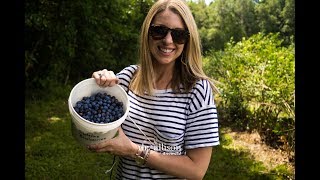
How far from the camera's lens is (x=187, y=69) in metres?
1.73

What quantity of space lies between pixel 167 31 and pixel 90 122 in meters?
0.51

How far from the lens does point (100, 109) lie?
5.17 feet

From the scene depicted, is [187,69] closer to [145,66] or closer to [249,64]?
[145,66]

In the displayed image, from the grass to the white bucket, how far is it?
11.0ft

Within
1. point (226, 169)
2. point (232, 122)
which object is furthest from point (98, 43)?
point (226, 169)

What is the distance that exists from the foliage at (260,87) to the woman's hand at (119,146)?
364 cm

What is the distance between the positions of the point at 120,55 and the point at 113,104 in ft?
34.4

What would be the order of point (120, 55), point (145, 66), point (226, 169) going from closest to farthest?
point (145, 66) → point (226, 169) → point (120, 55)

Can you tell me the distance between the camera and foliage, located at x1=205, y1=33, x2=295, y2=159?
5.28 m

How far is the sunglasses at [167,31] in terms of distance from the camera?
1.66m

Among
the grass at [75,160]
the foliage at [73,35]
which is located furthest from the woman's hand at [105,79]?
the foliage at [73,35]

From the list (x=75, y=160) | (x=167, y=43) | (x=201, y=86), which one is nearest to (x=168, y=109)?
(x=201, y=86)

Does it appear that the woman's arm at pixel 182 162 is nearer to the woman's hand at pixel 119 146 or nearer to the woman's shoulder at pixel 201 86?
the woman's hand at pixel 119 146

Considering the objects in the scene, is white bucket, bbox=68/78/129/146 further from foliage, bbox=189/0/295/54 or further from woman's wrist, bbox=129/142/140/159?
foliage, bbox=189/0/295/54
